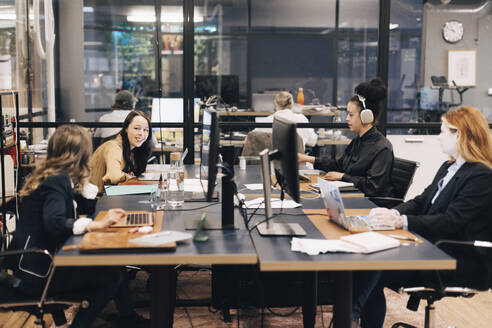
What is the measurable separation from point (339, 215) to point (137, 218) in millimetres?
920

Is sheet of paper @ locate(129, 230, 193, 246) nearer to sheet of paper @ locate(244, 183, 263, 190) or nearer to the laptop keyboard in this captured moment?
the laptop keyboard

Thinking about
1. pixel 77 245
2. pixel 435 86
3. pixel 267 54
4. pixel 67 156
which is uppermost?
pixel 267 54

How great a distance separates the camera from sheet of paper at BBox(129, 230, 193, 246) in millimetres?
2205

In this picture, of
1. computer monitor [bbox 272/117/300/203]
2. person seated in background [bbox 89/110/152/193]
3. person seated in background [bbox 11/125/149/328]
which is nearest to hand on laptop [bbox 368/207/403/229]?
computer monitor [bbox 272/117/300/203]

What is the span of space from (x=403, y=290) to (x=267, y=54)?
7.67 metres

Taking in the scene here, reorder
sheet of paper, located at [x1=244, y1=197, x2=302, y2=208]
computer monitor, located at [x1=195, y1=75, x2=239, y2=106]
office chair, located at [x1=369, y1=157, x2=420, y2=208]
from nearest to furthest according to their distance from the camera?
sheet of paper, located at [x1=244, y1=197, x2=302, y2=208], office chair, located at [x1=369, y1=157, x2=420, y2=208], computer monitor, located at [x1=195, y1=75, x2=239, y2=106]

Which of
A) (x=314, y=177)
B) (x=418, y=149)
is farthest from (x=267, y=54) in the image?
(x=314, y=177)

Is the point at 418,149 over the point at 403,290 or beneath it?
over

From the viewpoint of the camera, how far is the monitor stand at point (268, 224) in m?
2.41

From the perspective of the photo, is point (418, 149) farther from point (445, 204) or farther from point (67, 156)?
point (67, 156)

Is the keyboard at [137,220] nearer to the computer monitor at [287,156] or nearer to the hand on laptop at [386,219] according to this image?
the computer monitor at [287,156]

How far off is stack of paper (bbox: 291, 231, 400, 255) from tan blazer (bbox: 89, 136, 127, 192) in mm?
1781

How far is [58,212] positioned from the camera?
2.47 m

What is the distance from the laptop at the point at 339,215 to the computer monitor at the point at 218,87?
423 centimetres
